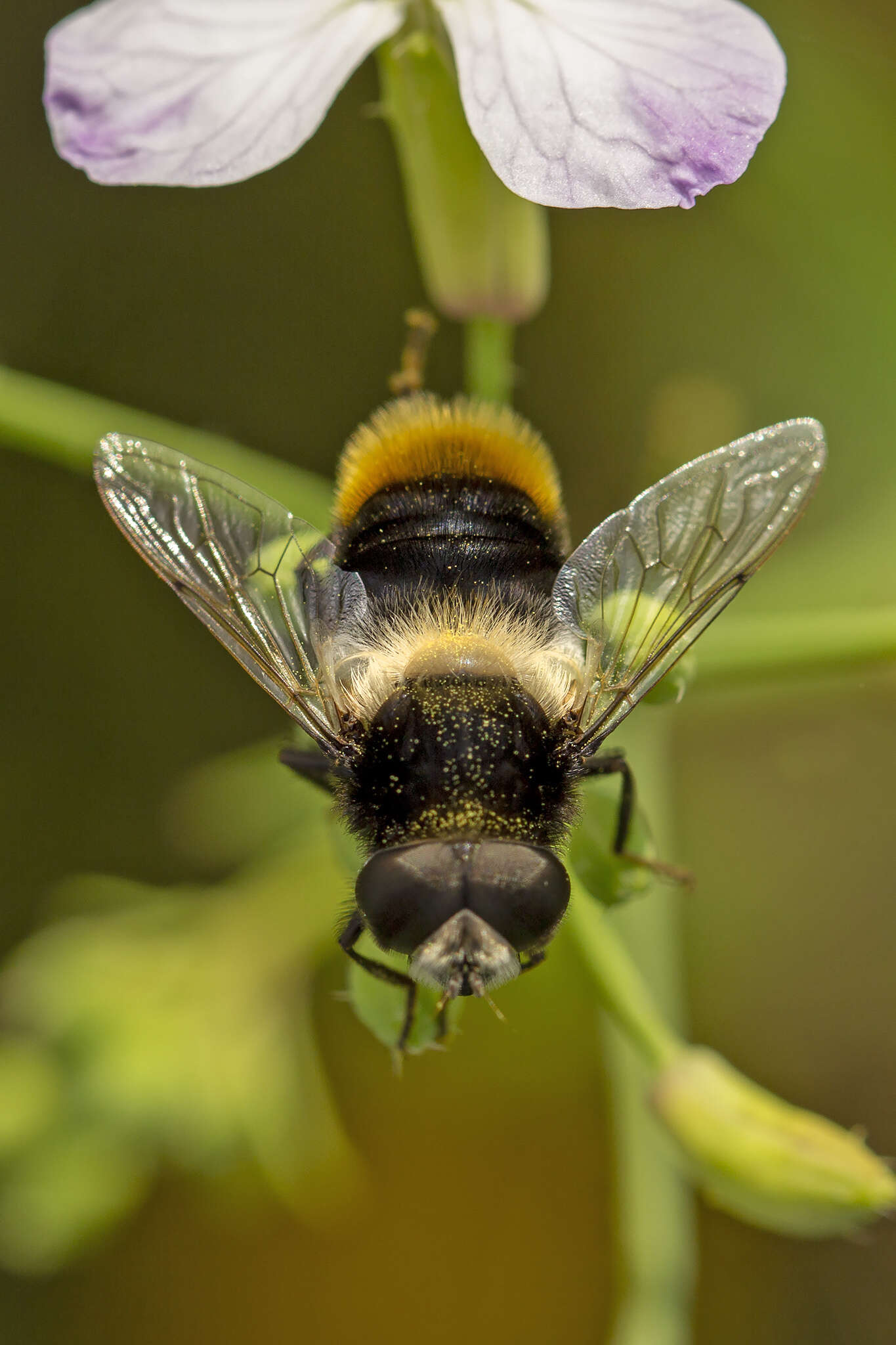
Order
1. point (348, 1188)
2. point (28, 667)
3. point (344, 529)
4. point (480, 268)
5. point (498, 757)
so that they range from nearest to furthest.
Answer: point (498, 757) < point (344, 529) < point (480, 268) < point (348, 1188) < point (28, 667)

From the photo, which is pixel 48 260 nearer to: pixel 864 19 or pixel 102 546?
pixel 102 546

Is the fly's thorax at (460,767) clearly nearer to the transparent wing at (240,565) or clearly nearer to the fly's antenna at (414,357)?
the transparent wing at (240,565)

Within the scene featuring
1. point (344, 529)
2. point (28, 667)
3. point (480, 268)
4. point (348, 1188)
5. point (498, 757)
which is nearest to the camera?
point (498, 757)

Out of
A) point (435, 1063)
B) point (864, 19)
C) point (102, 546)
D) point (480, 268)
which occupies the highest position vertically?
point (864, 19)

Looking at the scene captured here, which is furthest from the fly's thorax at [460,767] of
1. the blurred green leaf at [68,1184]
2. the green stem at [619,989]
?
the blurred green leaf at [68,1184]

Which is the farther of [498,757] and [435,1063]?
[435,1063]

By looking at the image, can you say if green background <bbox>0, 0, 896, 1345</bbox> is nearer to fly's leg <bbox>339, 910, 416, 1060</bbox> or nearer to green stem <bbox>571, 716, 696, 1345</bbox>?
green stem <bbox>571, 716, 696, 1345</bbox>

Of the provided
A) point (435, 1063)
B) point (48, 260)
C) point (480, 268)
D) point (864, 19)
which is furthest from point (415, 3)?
point (435, 1063)
